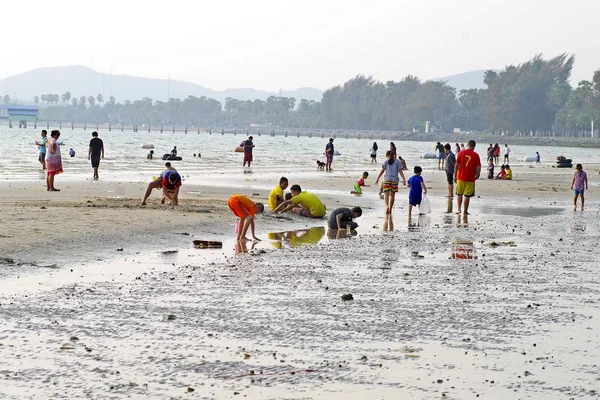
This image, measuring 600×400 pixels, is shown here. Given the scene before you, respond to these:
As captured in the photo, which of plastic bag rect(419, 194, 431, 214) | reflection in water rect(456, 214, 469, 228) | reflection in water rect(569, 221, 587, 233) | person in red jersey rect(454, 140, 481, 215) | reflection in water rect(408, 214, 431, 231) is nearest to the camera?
reflection in water rect(569, 221, 587, 233)

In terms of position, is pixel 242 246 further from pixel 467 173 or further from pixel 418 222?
pixel 467 173

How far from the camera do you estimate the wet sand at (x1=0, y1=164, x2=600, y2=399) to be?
24.0 ft

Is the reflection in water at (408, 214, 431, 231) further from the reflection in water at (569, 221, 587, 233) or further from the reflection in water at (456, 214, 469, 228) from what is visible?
the reflection in water at (569, 221, 587, 233)

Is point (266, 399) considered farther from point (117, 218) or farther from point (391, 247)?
point (117, 218)

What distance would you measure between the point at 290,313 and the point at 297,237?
791 cm

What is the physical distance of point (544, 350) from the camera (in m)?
8.48

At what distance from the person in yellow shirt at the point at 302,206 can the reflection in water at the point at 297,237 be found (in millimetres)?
1773

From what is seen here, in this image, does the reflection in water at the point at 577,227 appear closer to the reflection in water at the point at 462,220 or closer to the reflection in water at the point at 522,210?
the reflection in water at the point at 462,220

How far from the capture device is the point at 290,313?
993 cm

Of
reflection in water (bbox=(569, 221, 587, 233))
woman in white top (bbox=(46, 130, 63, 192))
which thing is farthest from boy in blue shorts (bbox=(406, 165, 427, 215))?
woman in white top (bbox=(46, 130, 63, 192))

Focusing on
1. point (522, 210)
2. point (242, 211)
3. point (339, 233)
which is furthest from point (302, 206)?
point (522, 210)

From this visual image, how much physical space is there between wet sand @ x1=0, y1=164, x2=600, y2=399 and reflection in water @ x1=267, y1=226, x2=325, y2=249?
0.11 metres

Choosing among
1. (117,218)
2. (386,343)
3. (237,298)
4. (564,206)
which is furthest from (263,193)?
(386,343)

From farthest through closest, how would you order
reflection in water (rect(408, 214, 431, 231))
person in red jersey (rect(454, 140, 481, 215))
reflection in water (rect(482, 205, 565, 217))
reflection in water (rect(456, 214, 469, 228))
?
1. reflection in water (rect(482, 205, 565, 217))
2. person in red jersey (rect(454, 140, 481, 215))
3. reflection in water (rect(456, 214, 469, 228))
4. reflection in water (rect(408, 214, 431, 231))
